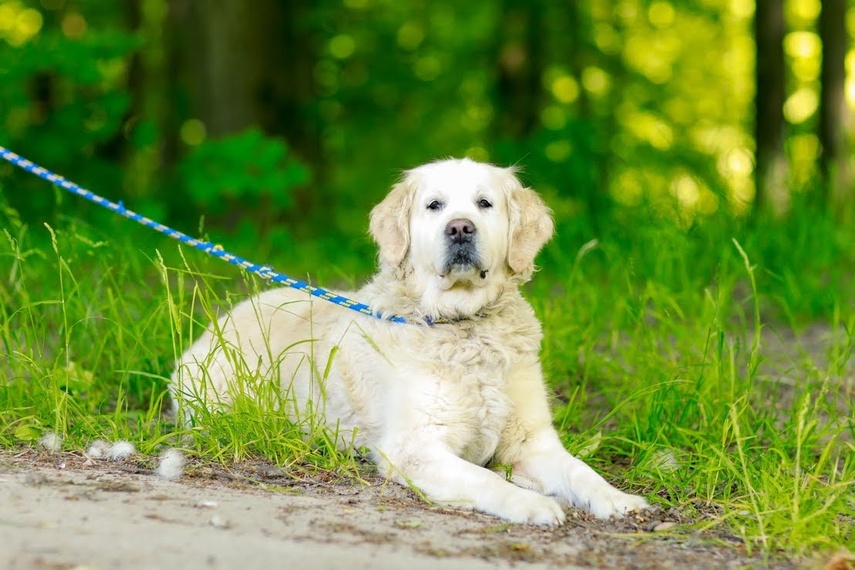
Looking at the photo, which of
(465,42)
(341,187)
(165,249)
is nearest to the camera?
(165,249)

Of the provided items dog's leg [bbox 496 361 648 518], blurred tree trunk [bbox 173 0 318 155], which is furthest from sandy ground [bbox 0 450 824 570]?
blurred tree trunk [bbox 173 0 318 155]

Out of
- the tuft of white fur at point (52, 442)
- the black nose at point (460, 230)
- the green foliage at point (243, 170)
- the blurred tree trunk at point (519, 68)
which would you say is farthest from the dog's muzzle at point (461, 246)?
the blurred tree trunk at point (519, 68)

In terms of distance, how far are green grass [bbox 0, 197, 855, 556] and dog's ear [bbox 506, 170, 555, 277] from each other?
27.3 inches

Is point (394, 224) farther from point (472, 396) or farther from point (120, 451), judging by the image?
point (120, 451)

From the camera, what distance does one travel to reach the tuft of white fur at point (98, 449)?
12.7 ft

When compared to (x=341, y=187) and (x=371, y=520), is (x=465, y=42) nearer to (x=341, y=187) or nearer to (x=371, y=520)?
(x=341, y=187)

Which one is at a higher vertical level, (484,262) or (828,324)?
(484,262)

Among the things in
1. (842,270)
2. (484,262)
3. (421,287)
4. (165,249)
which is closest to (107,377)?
(421,287)

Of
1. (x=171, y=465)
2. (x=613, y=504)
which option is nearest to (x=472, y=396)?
(x=613, y=504)

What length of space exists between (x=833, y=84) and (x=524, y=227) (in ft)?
22.2

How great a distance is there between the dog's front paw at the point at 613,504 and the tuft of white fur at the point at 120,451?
1701 millimetres

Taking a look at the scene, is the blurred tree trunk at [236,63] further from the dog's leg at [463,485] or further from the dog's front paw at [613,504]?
the dog's front paw at [613,504]

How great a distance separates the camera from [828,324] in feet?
20.0

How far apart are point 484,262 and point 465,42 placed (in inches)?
505
